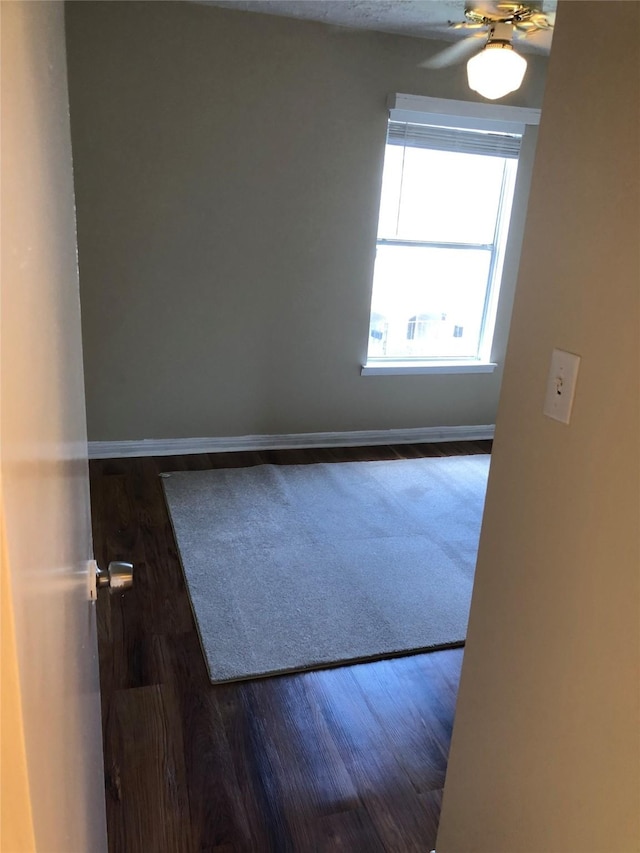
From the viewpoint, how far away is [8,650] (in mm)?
342

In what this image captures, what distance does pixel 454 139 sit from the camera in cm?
389

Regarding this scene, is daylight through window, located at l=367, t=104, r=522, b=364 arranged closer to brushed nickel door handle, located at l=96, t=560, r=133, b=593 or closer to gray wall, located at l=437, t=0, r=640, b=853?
gray wall, located at l=437, t=0, r=640, b=853

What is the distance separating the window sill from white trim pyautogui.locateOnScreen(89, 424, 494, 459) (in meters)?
0.40

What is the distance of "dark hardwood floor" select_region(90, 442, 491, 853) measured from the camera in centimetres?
161

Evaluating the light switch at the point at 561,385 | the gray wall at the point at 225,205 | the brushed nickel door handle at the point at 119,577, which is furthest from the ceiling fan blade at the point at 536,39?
the brushed nickel door handle at the point at 119,577

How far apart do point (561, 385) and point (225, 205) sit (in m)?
2.93

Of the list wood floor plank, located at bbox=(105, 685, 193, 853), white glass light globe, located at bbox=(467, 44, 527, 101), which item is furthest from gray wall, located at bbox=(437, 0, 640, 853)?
white glass light globe, located at bbox=(467, 44, 527, 101)

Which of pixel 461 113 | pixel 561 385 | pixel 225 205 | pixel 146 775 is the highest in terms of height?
pixel 461 113

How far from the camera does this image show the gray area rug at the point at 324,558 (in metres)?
2.30

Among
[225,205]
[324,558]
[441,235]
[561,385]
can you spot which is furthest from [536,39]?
[561,385]

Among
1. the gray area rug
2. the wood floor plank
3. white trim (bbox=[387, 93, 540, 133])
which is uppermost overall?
white trim (bbox=[387, 93, 540, 133])

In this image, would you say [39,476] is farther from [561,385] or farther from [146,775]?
[146,775]

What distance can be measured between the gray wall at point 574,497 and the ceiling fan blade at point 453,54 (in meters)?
3.02

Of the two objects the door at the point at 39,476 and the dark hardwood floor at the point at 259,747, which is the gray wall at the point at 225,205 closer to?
the dark hardwood floor at the point at 259,747
